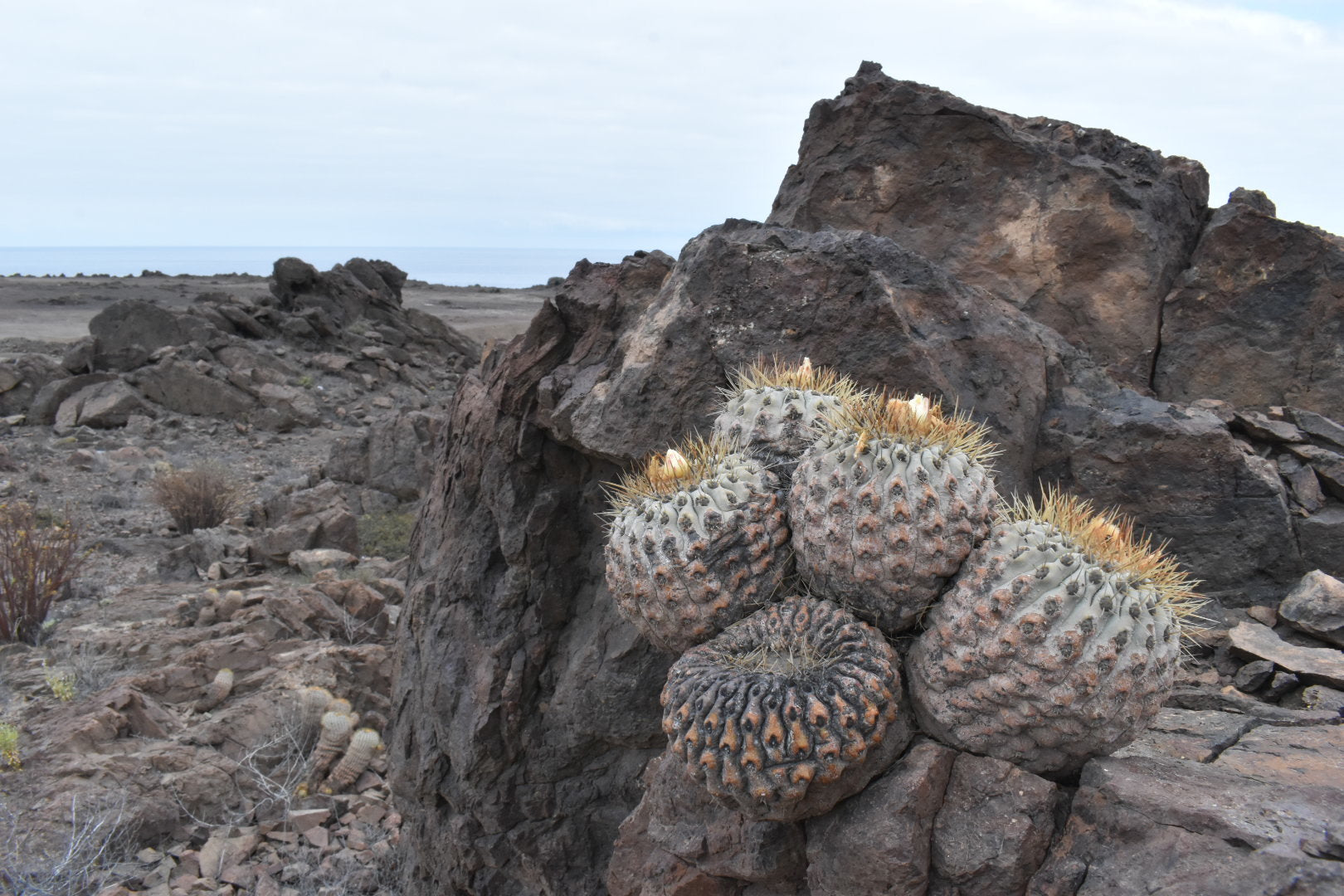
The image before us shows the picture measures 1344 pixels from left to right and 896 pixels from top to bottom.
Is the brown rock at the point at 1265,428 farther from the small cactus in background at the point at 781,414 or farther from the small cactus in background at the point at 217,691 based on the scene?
the small cactus in background at the point at 217,691

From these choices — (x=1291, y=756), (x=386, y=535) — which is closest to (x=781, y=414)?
(x=1291, y=756)

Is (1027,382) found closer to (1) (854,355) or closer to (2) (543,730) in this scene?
(1) (854,355)

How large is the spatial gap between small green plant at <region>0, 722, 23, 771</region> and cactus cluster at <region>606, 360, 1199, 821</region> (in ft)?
14.3

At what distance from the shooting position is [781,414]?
3.23m

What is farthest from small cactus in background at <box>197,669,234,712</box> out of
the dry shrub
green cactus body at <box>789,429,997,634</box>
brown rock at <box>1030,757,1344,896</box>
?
brown rock at <box>1030,757,1344,896</box>

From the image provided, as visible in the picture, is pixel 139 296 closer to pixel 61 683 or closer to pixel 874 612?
pixel 61 683

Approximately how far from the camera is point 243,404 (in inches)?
676

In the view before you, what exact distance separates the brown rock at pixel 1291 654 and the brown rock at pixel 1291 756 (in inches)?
14.6

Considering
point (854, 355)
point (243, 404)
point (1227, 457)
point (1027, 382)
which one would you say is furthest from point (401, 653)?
point (243, 404)

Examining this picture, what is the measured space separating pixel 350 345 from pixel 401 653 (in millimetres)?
18419

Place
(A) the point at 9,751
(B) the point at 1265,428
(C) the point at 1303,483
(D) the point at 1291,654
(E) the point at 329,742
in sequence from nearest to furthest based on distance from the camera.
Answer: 1. (D) the point at 1291,654
2. (C) the point at 1303,483
3. (B) the point at 1265,428
4. (A) the point at 9,751
5. (E) the point at 329,742

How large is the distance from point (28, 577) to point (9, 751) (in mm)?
2886

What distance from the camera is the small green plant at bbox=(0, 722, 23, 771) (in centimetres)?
538

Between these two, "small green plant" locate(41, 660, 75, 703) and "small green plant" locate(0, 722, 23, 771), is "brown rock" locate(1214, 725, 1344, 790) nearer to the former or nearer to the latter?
"small green plant" locate(0, 722, 23, 771)
